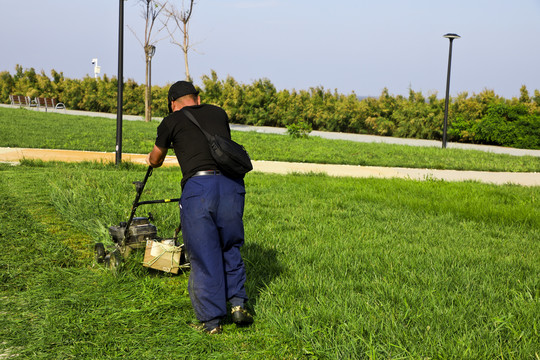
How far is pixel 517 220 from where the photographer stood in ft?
24.8

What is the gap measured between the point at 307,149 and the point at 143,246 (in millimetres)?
12220

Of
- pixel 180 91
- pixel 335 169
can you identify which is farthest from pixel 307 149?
pixel 180 91

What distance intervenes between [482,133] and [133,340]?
77.6 feet

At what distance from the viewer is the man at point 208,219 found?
151 inches

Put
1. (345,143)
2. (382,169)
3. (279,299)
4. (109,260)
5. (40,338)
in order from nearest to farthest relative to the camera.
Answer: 1. (40,338)
2. (279,299)
3. (109,260)
4. (382,169)
5. (345,143)

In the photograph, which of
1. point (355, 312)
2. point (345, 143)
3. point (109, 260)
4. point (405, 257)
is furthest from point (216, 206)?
point (345, 143)

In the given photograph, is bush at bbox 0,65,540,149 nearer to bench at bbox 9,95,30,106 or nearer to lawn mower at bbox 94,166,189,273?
bench at bbox 9,95,30,106

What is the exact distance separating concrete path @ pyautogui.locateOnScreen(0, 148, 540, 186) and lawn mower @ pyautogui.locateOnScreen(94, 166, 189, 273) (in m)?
7.09

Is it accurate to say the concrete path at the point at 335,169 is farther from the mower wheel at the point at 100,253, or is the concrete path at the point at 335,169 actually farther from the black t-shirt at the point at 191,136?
the black t-shirt at the point at 191,136

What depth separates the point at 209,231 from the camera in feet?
12.6

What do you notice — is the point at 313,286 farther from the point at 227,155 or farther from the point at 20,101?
the point at 20,101

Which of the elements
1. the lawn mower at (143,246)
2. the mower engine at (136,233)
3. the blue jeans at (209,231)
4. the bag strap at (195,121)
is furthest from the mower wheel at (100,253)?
the bag strap at (195,121)

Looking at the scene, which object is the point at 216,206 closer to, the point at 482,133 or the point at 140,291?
the point at 140,291

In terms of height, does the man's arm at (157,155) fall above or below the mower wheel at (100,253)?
above
